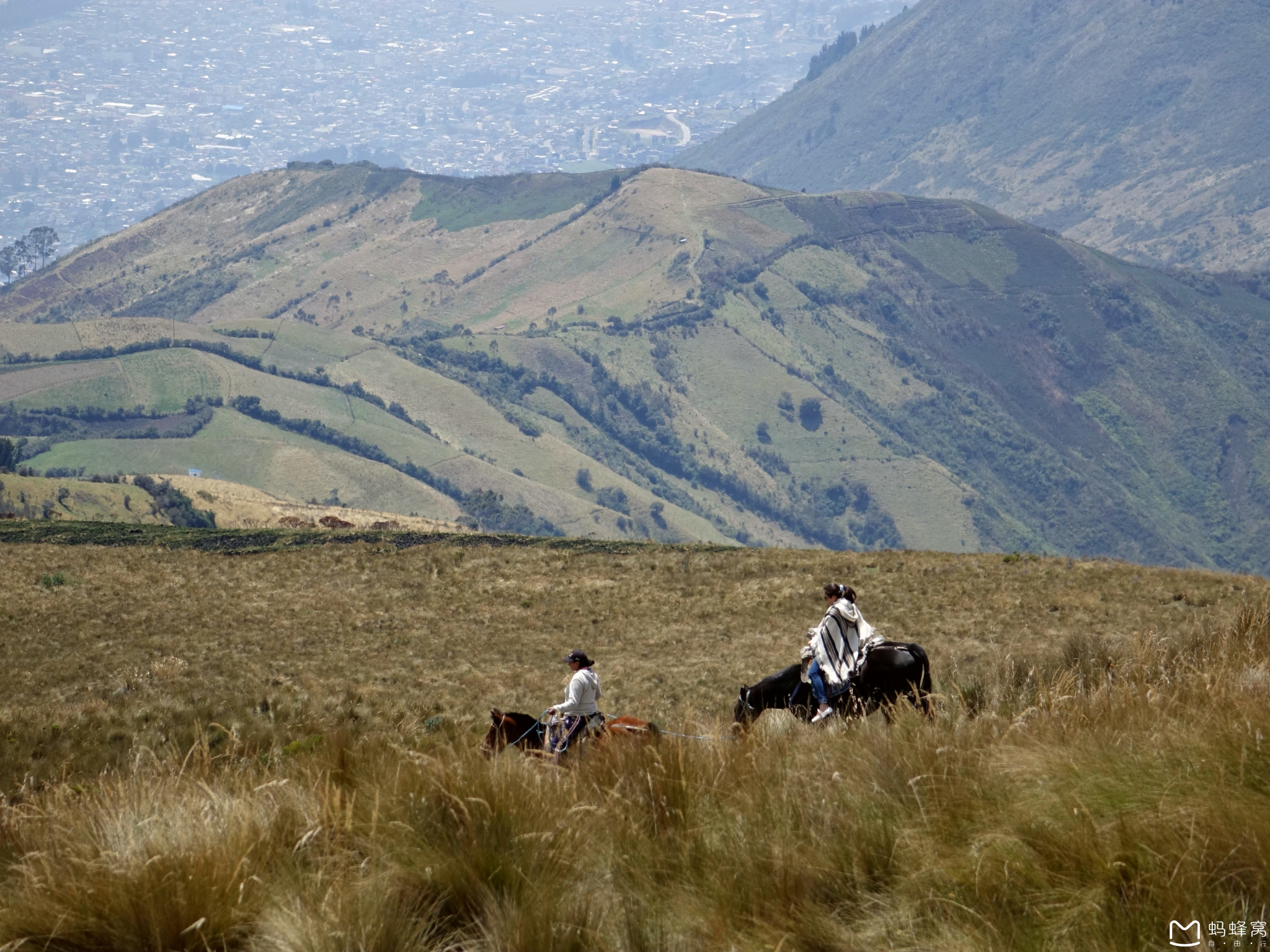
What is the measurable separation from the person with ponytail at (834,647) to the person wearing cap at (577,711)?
2.47 m

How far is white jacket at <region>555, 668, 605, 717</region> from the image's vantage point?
13.6 metres

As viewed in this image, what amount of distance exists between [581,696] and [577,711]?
0.64 feet

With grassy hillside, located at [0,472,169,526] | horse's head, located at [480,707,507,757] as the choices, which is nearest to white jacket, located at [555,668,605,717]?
horse's head, located at [480,707,507,757]

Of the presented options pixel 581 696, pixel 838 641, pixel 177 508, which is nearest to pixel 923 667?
pixel 838 641

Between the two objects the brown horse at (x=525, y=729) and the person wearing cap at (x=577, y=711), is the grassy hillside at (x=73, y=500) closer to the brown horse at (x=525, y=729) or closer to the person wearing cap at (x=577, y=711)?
the brown horse at (x=525, y=729)

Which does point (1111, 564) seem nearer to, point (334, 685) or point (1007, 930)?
point (334, 685)

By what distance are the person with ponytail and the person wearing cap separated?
97.1 inches

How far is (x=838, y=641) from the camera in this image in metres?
14.0

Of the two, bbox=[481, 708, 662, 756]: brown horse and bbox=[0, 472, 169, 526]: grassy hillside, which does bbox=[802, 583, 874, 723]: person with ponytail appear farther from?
bbox=[0, 472, 169, 526]: grassy hillside

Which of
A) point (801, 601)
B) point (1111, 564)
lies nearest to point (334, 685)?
point (801, 601)

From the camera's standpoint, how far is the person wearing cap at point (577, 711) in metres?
13.5

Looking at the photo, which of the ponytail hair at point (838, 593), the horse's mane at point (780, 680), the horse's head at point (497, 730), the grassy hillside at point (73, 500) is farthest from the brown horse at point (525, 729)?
the grassy hillside at point (73, 500)

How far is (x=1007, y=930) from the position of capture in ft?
19.2

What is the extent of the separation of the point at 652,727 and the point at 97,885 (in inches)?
259
